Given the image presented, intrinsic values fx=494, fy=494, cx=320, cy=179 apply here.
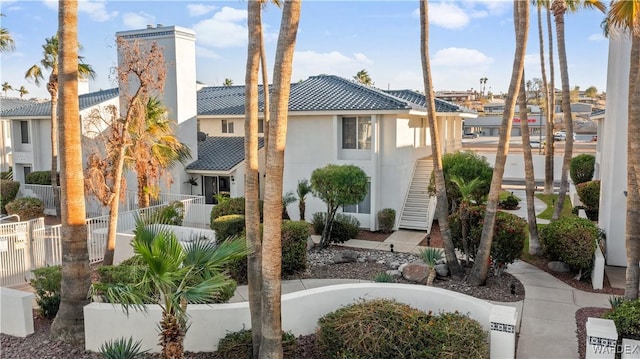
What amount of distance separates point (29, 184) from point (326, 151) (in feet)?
53.3

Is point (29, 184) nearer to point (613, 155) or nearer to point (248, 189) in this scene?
point (248, 189)

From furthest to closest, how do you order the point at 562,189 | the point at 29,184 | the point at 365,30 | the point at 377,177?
1. the point at 29,184
2. the point at 377,177
3. the point at 562,189
4. the point at 365,30

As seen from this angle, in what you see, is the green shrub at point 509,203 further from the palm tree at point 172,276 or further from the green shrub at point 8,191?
the green shrub at point 8,191

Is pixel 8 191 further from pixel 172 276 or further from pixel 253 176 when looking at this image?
pixel 172 276

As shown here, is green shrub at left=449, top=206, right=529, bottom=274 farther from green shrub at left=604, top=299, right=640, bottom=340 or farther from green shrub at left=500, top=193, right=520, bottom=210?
green shrub at left=500, top=193, right=520, bottom=210

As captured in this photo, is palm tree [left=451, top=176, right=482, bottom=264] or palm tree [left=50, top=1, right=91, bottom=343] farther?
palm tree [left=451, top=176, right=482, bottom=264]

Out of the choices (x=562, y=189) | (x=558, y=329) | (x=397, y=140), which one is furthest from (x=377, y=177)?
(x=558, y=329)

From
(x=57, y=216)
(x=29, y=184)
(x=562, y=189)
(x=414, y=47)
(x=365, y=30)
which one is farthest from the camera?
(x=29, y=184)

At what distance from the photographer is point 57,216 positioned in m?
23.6

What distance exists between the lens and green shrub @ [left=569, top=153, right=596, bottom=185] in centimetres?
2602

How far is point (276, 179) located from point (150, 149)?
12.7 meters

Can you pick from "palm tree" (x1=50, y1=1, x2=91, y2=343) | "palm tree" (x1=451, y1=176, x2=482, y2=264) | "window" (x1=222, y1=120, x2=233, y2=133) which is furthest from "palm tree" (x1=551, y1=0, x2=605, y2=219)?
"window" (x1=222, y1=120, x2=233, y2=133)

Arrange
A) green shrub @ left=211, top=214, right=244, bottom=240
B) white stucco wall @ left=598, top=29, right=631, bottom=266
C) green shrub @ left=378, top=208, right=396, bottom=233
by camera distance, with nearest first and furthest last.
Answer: white stucco wall @ left=598, top=29, right=631, bottom=266
green shrub @ left=211, top=214, right=244, bottom=240
green shrub @ left=378, top=208, right=396, bottom=233

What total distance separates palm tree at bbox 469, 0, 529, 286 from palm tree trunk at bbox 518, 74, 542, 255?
2.56m
